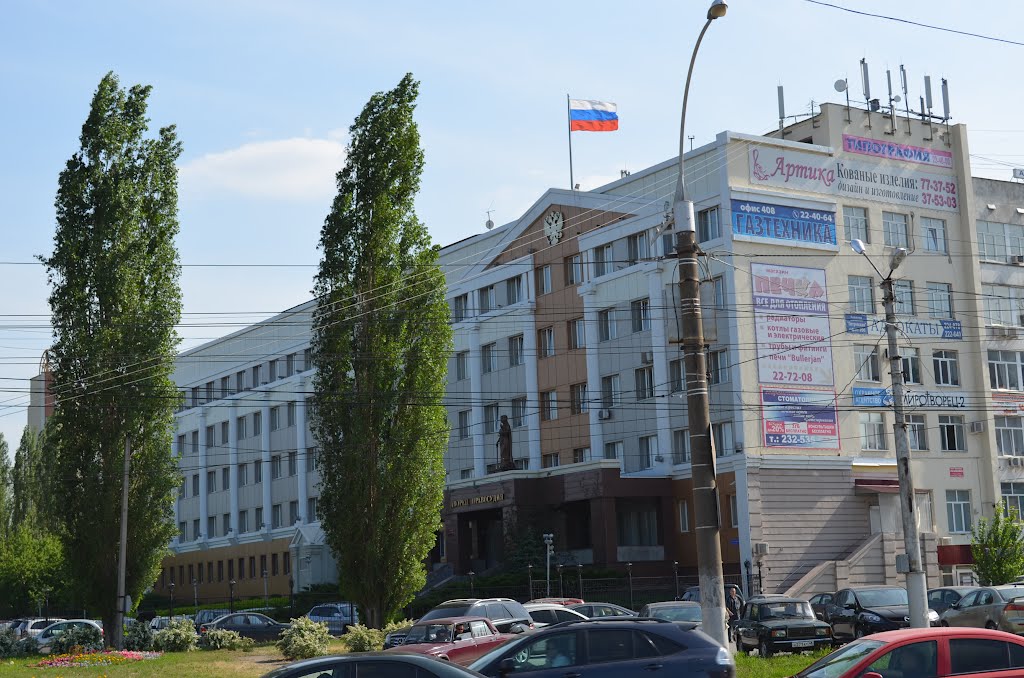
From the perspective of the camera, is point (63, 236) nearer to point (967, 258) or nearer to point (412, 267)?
point (412, 267)

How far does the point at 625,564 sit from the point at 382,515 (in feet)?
65.3

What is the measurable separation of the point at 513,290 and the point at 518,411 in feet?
20.1

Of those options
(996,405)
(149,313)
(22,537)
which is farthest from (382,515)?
(22,537)

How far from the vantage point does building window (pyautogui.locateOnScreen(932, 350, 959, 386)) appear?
188 feet

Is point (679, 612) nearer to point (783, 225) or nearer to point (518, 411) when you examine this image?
point (783, 225)

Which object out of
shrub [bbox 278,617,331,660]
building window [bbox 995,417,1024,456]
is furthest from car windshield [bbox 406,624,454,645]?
building window [bbox 995,417,1024,456]

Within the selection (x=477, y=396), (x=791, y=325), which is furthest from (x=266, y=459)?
(x=791, y=325)

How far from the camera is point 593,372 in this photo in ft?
191

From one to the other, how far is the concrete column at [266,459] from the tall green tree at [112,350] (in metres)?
40.8

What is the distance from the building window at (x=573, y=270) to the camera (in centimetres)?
5947

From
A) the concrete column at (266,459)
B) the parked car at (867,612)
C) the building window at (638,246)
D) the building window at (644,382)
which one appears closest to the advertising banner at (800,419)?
the building window at (644,382)

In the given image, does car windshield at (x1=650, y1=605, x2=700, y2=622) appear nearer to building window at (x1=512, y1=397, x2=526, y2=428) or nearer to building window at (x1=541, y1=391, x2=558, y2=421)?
building window at (x1=541, y1=391, x2=558, y2=421)

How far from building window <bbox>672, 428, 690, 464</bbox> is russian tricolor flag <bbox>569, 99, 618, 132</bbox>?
14.5 m

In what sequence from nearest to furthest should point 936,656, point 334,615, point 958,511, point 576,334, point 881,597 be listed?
point 936,656
point 881,597
point 334,615
point 958,511
point 576,334
